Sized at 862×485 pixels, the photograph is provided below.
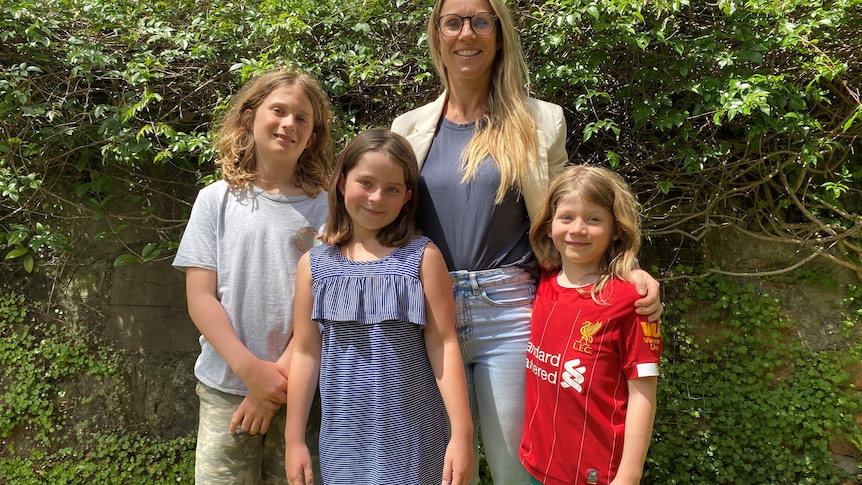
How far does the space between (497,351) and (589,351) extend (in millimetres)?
284

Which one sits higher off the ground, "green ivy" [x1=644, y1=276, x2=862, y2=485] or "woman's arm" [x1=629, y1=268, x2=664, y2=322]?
"woman's arm" [x1=629, y1=268, x2=664, y2=322]

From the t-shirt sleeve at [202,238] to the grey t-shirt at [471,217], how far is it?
64 cm

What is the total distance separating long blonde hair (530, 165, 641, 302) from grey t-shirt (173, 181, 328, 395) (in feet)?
2.49

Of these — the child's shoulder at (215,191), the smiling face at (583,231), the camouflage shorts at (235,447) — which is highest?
the child's shoulder at (215,191)

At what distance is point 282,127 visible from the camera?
1.85m

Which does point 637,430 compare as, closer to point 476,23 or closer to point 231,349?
point 231,349

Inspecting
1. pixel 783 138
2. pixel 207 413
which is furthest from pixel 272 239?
pixel 783 138

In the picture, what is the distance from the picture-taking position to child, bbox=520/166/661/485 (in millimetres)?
1565

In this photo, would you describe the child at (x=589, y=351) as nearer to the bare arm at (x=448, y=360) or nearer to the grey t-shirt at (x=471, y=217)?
the grey t-shirt at (x=471, y=217)

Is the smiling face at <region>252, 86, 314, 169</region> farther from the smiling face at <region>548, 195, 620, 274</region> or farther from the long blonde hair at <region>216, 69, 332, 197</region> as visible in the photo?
the smiling face at <region>548, 195, 620, 274</region>

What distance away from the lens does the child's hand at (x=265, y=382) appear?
171 centimetres

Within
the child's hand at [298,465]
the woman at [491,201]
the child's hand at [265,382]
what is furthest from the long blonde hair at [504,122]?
the child's hand at [298,465]

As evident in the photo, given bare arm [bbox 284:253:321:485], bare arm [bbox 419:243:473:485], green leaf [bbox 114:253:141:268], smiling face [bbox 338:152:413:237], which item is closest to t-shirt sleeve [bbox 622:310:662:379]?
bare arm [bbox 419:243:473:485]

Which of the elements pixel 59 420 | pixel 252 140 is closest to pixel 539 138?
pixel 252 140
